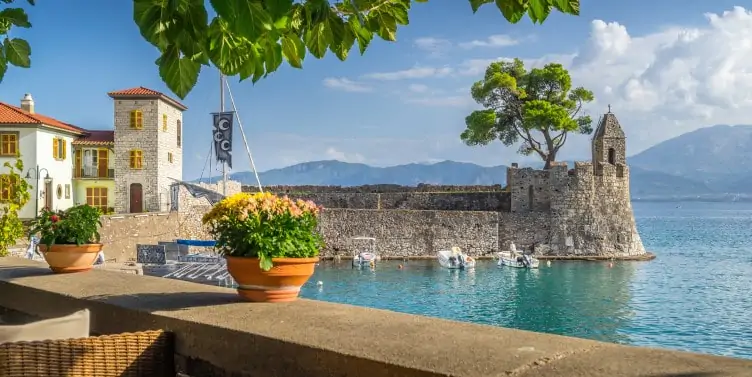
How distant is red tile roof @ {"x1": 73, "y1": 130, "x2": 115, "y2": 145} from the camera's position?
41438mm

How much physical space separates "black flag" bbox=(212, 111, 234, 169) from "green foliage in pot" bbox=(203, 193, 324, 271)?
33.0m

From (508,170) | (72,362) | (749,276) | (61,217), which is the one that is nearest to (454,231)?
(508,170)

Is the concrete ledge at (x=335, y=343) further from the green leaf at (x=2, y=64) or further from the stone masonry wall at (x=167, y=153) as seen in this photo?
the stone masonry wall at (x=167, y=153)

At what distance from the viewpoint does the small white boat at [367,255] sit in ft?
125

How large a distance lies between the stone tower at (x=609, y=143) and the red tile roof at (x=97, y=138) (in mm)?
27891

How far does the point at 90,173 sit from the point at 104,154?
4.37ft

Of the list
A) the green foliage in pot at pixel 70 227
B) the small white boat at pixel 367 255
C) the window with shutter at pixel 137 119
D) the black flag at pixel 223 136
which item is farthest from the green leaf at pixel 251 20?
the window with shutter at pixel 137 119

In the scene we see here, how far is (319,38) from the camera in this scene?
218cm

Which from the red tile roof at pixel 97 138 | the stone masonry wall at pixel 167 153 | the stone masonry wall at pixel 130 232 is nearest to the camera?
the stone masonry wall at pixel 130 232

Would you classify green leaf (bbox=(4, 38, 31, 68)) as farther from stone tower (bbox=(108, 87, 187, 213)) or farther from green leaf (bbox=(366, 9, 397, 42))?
stone tower (bbox=(108, 87, 187, 213))

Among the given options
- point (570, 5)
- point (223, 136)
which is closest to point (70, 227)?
point (570, 5)

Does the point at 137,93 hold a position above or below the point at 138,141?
above

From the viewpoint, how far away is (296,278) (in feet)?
13.2

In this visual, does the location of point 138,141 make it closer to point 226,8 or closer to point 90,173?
point 90,173
